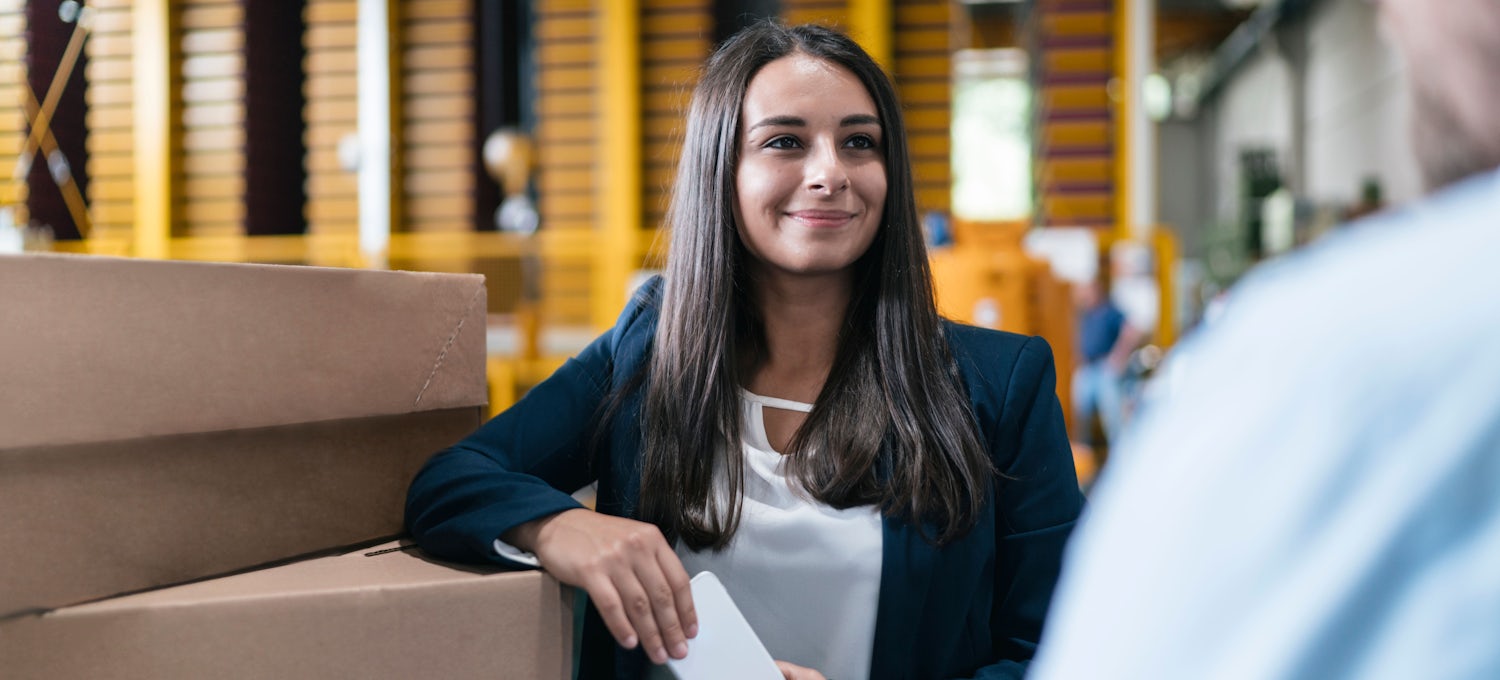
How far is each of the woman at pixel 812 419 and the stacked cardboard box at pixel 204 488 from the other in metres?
0.16

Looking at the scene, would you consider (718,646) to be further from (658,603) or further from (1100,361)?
(1100,361)

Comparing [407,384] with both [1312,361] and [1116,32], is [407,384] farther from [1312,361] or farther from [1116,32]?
[1116,32]

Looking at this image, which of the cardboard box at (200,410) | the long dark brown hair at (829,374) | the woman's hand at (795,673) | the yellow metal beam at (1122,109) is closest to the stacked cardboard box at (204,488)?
the cardboard box at (200,410)

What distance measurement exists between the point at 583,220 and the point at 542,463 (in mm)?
5422

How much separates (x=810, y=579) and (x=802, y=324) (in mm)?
353

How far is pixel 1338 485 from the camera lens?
0.34 meters

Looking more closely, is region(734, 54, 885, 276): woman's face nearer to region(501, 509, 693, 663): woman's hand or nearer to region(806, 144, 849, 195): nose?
region(806, 144, 849, 195): nose

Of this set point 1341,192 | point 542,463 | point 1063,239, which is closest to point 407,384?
point 542,463

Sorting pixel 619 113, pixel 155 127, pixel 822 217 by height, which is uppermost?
pixel 619 113

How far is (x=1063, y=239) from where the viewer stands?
18.9 feet

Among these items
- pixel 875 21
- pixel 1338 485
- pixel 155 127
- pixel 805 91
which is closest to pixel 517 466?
pixel 805 91

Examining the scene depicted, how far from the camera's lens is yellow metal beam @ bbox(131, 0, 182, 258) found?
3529 millimetres

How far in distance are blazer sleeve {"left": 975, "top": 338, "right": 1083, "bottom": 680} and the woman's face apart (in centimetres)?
28

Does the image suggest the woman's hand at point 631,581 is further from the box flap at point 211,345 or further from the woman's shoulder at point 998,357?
the woman's shoulder at point 998,357
